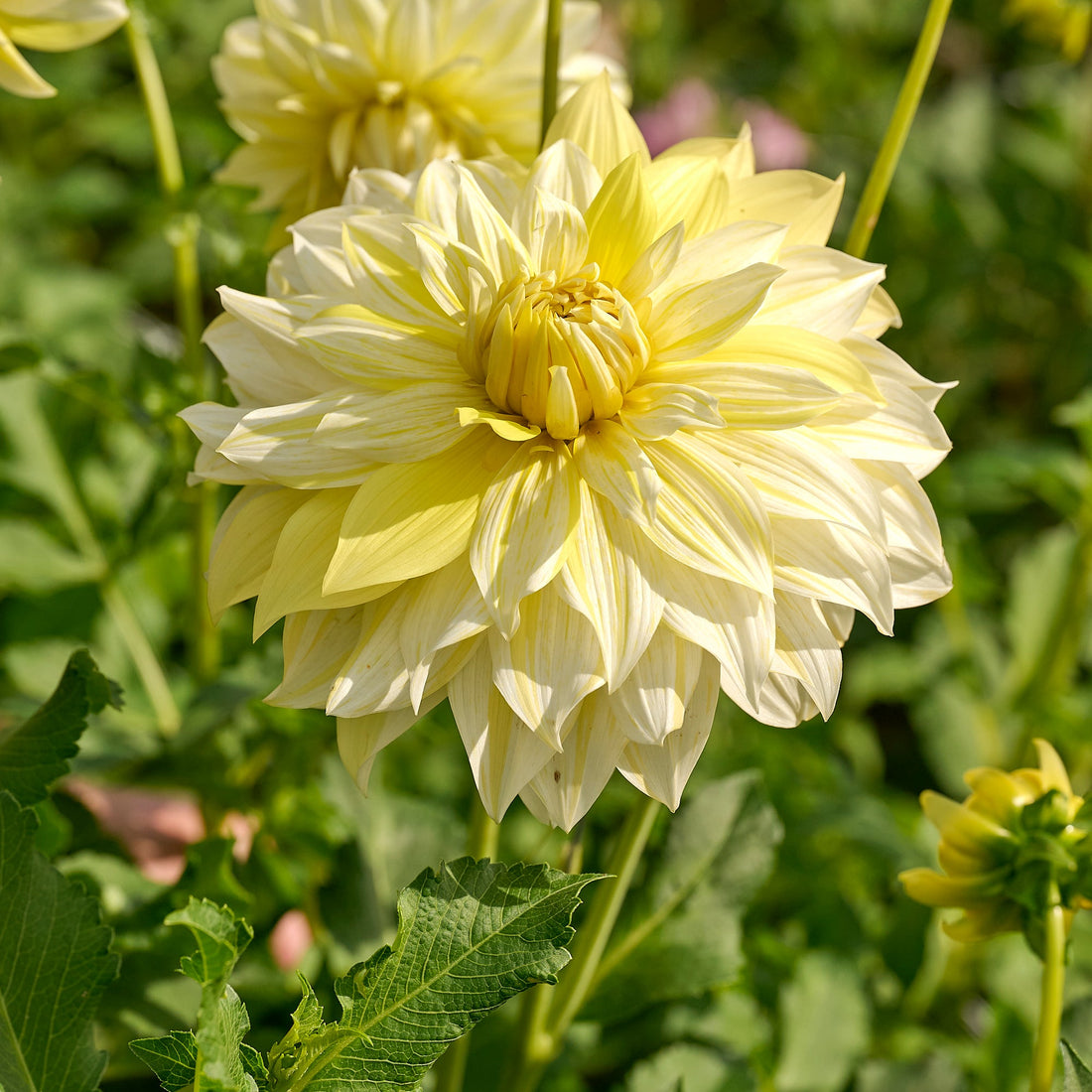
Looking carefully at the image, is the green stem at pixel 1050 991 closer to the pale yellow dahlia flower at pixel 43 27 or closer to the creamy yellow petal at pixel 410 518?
the creamy yellow petal at pixel 410 518

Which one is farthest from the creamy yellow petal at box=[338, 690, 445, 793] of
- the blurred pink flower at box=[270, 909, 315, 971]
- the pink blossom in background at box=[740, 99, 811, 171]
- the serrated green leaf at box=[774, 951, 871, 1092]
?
the pink blossom in background at box=[740, 99, 811, 171]

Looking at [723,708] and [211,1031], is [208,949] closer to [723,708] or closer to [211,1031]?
[211,1031]

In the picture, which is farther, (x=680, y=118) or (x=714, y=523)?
(x=680, y=118)

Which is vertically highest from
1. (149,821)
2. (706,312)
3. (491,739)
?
(706,312)

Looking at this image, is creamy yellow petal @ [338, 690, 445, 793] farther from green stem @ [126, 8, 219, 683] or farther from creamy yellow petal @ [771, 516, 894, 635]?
green stem @ [126, 8, 219, 683]

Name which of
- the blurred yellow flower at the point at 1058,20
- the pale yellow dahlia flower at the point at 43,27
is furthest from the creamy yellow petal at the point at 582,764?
the blurred yellow flower at the point at 1058,20

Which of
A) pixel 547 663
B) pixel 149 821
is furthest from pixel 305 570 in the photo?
pixel 149 821
